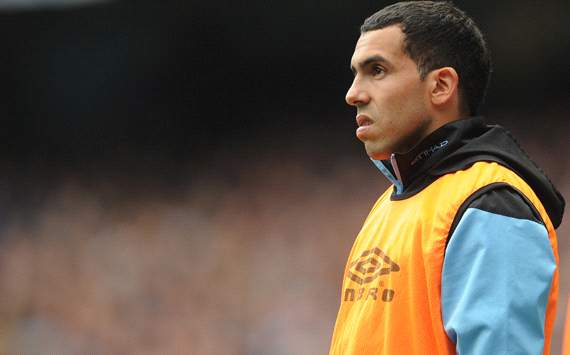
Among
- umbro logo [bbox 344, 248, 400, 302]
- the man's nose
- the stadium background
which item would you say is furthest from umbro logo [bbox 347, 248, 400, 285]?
the stadium background

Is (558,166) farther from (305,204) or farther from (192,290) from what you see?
(192,290)

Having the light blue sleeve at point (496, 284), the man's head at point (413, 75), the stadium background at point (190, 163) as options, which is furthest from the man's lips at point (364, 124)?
the stadium background at point (190, 163)

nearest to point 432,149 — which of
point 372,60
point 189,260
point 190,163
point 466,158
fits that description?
point 466,158

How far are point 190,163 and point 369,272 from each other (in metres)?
3.24

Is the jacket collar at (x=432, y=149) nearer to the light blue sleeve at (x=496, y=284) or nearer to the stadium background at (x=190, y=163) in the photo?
the light blue sleeve at (x=496, y=284)

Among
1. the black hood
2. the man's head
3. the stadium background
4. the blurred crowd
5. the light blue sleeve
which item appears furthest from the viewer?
the blurred crowd

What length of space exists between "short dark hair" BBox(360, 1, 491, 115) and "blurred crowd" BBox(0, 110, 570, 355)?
93.4 inches

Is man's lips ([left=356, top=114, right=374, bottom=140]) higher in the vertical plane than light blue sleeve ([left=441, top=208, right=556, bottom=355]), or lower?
higher

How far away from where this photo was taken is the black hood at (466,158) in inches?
45.0

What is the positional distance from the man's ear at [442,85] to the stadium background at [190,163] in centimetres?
237

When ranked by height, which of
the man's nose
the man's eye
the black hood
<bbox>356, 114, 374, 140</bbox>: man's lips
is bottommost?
the black hood

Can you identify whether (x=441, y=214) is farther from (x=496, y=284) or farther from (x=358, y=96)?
(x=358, y=96)

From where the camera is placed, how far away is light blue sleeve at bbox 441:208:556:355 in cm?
98

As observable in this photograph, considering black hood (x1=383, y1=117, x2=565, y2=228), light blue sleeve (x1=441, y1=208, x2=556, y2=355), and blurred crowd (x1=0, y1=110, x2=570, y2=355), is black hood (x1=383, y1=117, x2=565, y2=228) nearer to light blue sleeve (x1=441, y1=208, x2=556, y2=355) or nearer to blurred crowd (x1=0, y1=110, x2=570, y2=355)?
light blue sleeve (x1=441, y1=208, x2=556, y2=355)
